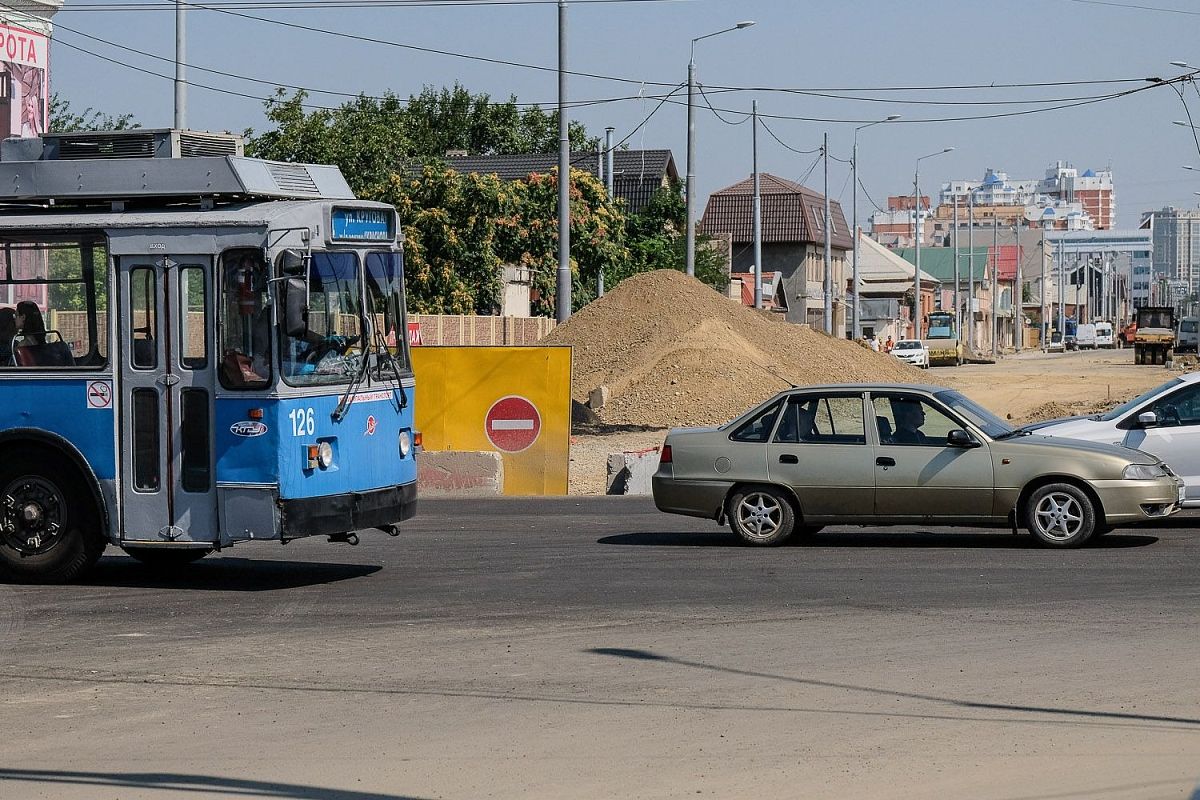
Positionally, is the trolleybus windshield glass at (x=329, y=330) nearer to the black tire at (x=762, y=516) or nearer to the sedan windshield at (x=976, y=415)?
the black tire at (x=762, y=516)

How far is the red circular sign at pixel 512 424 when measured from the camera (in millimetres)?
21391

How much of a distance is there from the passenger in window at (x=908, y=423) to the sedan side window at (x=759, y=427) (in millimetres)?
1100

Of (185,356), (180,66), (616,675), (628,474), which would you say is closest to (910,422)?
(616,675)

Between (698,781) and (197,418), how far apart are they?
6488 millimetres

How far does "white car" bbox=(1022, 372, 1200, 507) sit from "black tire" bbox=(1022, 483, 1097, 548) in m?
1.77

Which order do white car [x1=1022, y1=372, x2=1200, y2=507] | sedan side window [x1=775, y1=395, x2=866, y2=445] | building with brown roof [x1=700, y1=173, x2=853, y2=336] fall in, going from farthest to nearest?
building with brown roof [x1=700, y1=173, x2=853, y2=336] < white car [x1=1022, y1=372, x2=1200, y2=507] < sedan side window [x1=775, y1=395, x2=866, y2=445]

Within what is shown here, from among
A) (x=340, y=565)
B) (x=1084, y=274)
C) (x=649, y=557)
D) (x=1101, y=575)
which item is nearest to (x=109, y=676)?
(x=340, y=565)

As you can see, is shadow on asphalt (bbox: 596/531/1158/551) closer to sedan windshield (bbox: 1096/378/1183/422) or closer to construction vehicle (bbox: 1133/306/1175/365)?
sedan windshield (bbox: 1096/378/1183/422)

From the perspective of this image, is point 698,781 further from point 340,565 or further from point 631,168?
point 631,168

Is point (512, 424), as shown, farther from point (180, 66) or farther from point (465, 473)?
point (180, 66)

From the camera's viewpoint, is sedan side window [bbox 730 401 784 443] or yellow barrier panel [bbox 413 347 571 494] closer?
sedan side window [bbox 730 401 784 443]

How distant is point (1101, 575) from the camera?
1277 cm

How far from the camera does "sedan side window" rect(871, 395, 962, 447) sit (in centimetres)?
1466

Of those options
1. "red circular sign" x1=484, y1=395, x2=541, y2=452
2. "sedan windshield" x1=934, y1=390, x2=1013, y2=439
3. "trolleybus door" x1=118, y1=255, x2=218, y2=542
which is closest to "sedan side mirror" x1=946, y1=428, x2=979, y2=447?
"sedan windshield" x1=934, y1=390, x2=1013, y2=439
